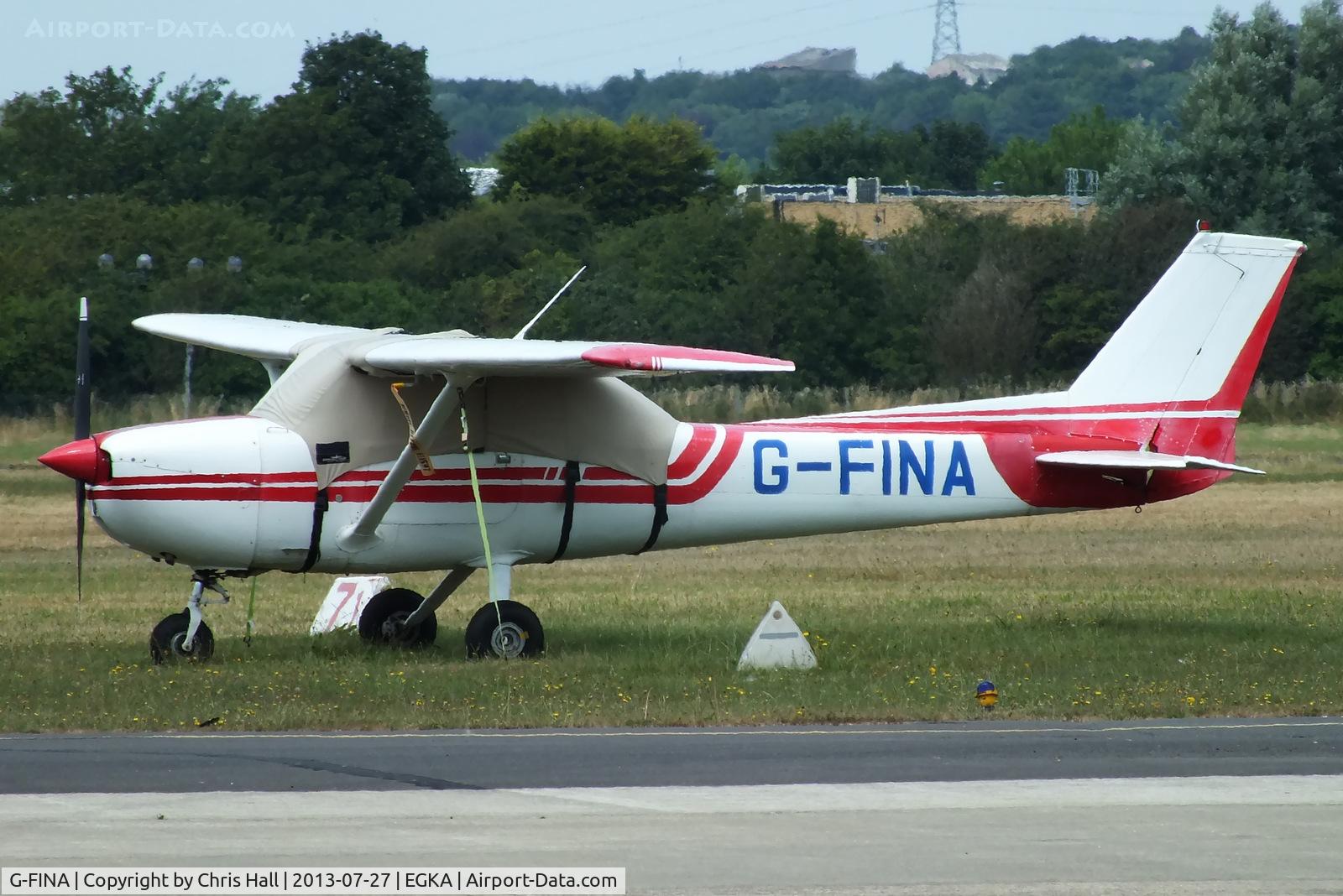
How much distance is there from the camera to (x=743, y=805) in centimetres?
878

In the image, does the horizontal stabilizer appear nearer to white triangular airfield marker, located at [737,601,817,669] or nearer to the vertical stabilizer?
the vertical stabilizer

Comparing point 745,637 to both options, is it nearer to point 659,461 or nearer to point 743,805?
point 659,461

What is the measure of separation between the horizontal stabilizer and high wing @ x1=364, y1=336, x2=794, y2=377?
345 centimetres

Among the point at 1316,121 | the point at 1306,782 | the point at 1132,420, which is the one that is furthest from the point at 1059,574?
the point at 1316,121

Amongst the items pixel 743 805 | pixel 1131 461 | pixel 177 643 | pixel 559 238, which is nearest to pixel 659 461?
pixel 1131 461

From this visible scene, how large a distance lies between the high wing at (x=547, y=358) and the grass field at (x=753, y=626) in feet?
6.90

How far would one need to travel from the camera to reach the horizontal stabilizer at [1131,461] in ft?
47.3

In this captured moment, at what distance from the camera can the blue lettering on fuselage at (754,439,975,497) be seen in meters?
14.7

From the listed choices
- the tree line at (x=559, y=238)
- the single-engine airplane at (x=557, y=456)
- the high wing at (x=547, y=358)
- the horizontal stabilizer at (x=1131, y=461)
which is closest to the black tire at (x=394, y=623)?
the single-engine airplane at (x=557, y=456)

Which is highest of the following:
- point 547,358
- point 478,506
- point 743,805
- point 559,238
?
point 559,238

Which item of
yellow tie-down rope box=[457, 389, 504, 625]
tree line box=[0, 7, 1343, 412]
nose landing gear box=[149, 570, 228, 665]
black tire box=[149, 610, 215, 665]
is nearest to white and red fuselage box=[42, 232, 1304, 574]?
yellow tie-down rope box=[457, 389, 504, 625]

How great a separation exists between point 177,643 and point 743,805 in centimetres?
617

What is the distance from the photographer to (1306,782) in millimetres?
9344

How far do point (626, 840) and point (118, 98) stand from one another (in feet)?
220
